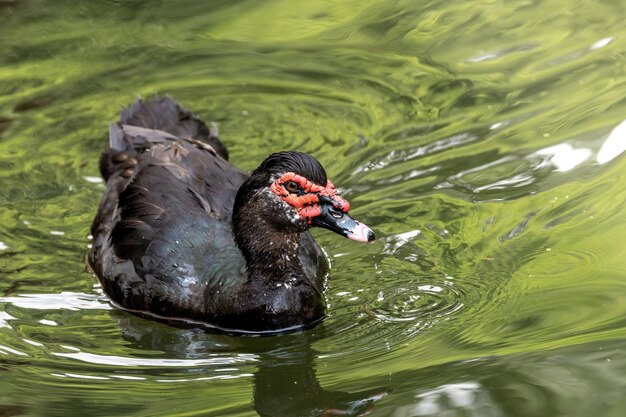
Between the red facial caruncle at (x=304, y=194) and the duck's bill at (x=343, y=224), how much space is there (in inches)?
1.3

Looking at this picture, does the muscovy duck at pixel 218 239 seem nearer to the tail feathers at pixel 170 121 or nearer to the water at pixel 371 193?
the water at pixel 371 193

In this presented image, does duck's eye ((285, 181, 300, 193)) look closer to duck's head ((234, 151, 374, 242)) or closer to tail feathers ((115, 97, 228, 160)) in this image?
duck's head ((234, 151, 374, 242))

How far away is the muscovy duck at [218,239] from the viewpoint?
26.0 ft

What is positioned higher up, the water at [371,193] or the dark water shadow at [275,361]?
the water at [371,193]

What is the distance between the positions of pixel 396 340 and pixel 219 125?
14.0 ft

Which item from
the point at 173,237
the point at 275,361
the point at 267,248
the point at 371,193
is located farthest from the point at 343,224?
the point at 371,193

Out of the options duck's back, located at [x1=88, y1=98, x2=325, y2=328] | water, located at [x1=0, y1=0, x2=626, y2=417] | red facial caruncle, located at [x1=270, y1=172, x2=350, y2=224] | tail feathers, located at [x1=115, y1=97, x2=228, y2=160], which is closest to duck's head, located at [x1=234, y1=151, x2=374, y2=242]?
red facial caruncle, located at [x1=270, y1=172, x2=350, y2=224]

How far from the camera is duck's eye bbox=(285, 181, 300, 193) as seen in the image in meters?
7.87

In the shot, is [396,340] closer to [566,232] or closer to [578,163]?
[566,232]

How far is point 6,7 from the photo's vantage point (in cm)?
1312

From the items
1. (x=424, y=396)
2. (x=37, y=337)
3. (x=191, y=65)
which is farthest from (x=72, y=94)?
(x=424, y=396)

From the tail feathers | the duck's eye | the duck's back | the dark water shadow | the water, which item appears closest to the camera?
the dark water shadow

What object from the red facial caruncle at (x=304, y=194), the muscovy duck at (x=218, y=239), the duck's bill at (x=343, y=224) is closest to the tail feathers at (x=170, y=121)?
the muscovy duck at (x=218, y=239)

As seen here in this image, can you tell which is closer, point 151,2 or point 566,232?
point 566,232
